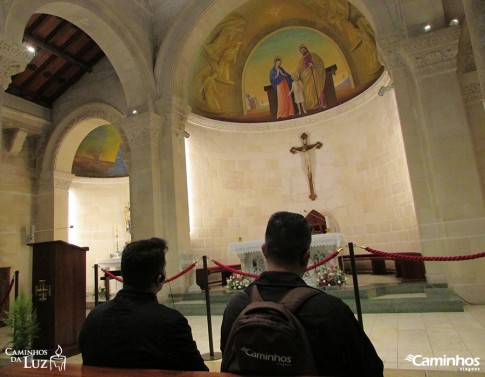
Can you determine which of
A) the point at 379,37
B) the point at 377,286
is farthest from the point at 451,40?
the point at 377,286

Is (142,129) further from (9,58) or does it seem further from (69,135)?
(9,58)

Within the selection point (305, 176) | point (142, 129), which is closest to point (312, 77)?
point (305, 176)

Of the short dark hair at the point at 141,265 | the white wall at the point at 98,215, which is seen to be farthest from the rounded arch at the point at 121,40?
the short dark hair at the point at 141,265

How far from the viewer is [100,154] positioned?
14.1 metres

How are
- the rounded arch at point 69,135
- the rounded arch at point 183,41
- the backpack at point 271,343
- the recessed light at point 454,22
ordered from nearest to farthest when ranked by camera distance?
the backpack at point 271,343 → the recessed light at point 454,22 → the rounded arch at point 183,41 → the rounded arch at point 69,135

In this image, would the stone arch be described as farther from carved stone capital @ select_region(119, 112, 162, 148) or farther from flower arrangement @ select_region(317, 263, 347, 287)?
flower arrangement @ select_region(317, 263, 347, 287)

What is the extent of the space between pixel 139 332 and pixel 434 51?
726 cm

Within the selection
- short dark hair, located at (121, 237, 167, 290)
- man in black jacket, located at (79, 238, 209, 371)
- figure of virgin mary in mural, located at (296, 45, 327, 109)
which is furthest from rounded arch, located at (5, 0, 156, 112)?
man in black jacket, located at (79, 238, 209, 371)

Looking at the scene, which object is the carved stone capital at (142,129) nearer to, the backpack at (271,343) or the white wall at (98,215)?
the white wall at (98,215)

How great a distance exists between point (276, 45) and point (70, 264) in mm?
10232

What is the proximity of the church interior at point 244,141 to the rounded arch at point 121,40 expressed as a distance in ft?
0.15

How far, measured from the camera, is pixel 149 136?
9.59m

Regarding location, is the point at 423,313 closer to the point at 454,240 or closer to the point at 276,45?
the point at 454,240

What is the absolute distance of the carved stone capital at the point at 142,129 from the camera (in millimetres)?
9539
